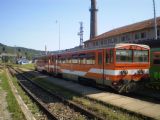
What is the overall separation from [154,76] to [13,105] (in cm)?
967

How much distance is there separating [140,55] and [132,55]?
749mm

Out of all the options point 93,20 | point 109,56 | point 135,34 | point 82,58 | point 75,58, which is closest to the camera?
point 109,56

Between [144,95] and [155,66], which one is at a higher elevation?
[155,66]

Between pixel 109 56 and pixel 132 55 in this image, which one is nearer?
pixel 109 56

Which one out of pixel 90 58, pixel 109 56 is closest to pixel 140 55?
pixel 109 56

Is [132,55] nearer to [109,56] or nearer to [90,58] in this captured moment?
[109,56]

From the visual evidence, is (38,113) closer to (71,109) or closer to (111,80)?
(71,109)

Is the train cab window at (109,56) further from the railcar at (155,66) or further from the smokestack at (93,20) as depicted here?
the smokestack at (93,20)

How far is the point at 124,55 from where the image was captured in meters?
15.9

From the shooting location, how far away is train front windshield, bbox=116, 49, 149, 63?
51.3 ft

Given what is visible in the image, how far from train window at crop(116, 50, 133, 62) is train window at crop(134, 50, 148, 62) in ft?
1.44

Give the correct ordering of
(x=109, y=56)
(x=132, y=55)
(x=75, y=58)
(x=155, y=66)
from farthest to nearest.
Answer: (x=75, y=58)
(x=155, y=66)
(x=132, y=55)
(x=109, y=56)

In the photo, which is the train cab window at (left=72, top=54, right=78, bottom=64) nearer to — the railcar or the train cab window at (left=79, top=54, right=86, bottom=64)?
the train cab window at (left=79, top=54, right=86, bottom=64)

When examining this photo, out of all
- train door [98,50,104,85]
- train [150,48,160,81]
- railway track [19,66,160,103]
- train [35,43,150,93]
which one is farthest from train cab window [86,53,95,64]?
train [150,48,160,81]
